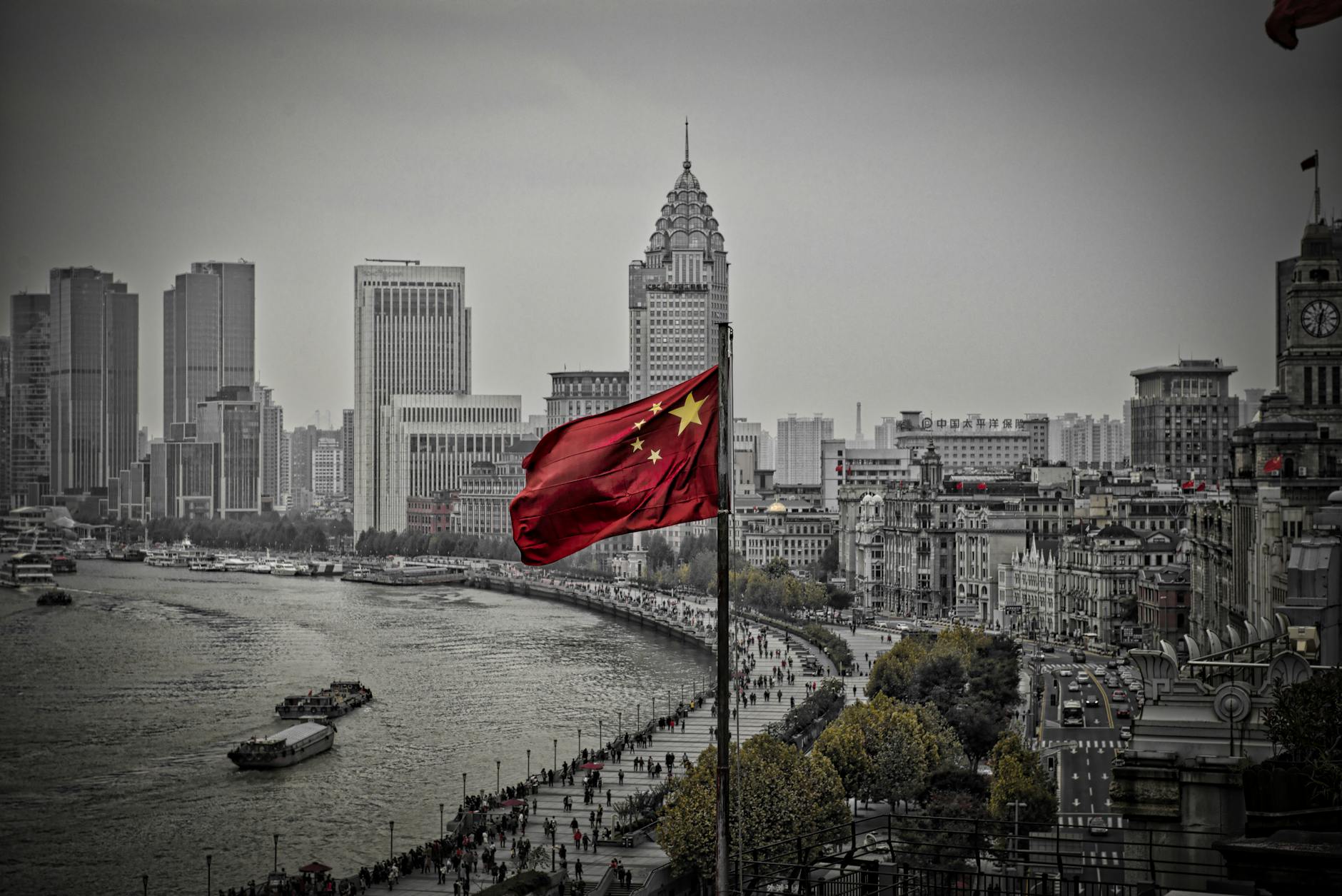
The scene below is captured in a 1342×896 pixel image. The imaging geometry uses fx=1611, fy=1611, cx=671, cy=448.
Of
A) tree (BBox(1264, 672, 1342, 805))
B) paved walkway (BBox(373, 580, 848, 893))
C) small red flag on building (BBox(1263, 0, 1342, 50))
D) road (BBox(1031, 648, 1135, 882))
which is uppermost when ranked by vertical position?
small red flag on building (BBox(1263, 0, 1342, 50))

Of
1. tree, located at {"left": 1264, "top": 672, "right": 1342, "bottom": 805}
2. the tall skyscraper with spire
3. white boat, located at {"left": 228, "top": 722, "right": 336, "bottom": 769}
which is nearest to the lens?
tree, located at {"left": 1264, "top": 672, "right": 1342, "bottom": 805}

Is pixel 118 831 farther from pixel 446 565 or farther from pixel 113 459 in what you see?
pixel 113 459

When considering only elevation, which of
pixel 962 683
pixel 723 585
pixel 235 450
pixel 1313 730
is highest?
pixel 235 450

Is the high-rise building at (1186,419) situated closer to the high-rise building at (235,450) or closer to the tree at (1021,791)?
the tree at (1021,791)

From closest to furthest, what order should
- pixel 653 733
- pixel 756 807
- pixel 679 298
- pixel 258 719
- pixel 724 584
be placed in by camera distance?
1. pixel 724 584
2. pixel 756 807
3. pixel 653 733
4. pixel 258 719
5. pixel 679 298

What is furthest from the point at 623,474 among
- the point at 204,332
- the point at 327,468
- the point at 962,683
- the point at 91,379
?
the point at 327,468

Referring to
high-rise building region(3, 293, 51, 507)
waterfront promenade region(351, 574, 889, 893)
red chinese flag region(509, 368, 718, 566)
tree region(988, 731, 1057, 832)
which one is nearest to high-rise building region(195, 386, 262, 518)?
high-rise building region(3, 293, 51, 507)

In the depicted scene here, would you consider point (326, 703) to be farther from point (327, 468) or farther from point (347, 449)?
point (327, 468)

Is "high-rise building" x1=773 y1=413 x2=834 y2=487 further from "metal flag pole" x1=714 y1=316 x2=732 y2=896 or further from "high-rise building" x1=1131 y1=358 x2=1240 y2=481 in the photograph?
"metal flag pole" x1=714 y1=316 x2=732 y2=896

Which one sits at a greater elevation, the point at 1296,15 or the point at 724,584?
the point at 1296,15
